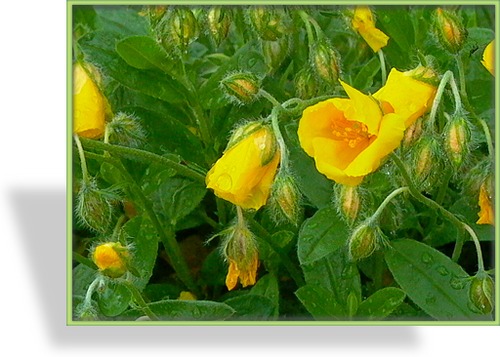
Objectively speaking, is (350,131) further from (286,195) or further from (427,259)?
Answer: (427,259)

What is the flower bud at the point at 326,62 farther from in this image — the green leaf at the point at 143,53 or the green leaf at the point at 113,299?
the green leaf at the point at 113,299

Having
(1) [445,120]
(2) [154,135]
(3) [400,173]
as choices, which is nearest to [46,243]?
(2) [154,135]

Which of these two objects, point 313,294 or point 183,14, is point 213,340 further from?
point 183,14

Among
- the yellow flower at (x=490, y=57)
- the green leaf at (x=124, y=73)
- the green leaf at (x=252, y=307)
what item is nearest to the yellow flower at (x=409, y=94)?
the yellow flower at (x=490, y=57)

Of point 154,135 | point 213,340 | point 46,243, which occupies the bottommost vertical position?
point 213,340

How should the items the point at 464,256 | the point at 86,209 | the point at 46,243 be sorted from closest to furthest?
the point at 46,243
the point at 86,209
the point at 464,256

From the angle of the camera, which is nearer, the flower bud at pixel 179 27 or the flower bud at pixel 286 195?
the flower bud at pixel 286 195

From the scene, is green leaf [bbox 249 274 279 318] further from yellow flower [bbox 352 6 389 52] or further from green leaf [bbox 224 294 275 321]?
yellow flower [bbox 352 6 389 52]
